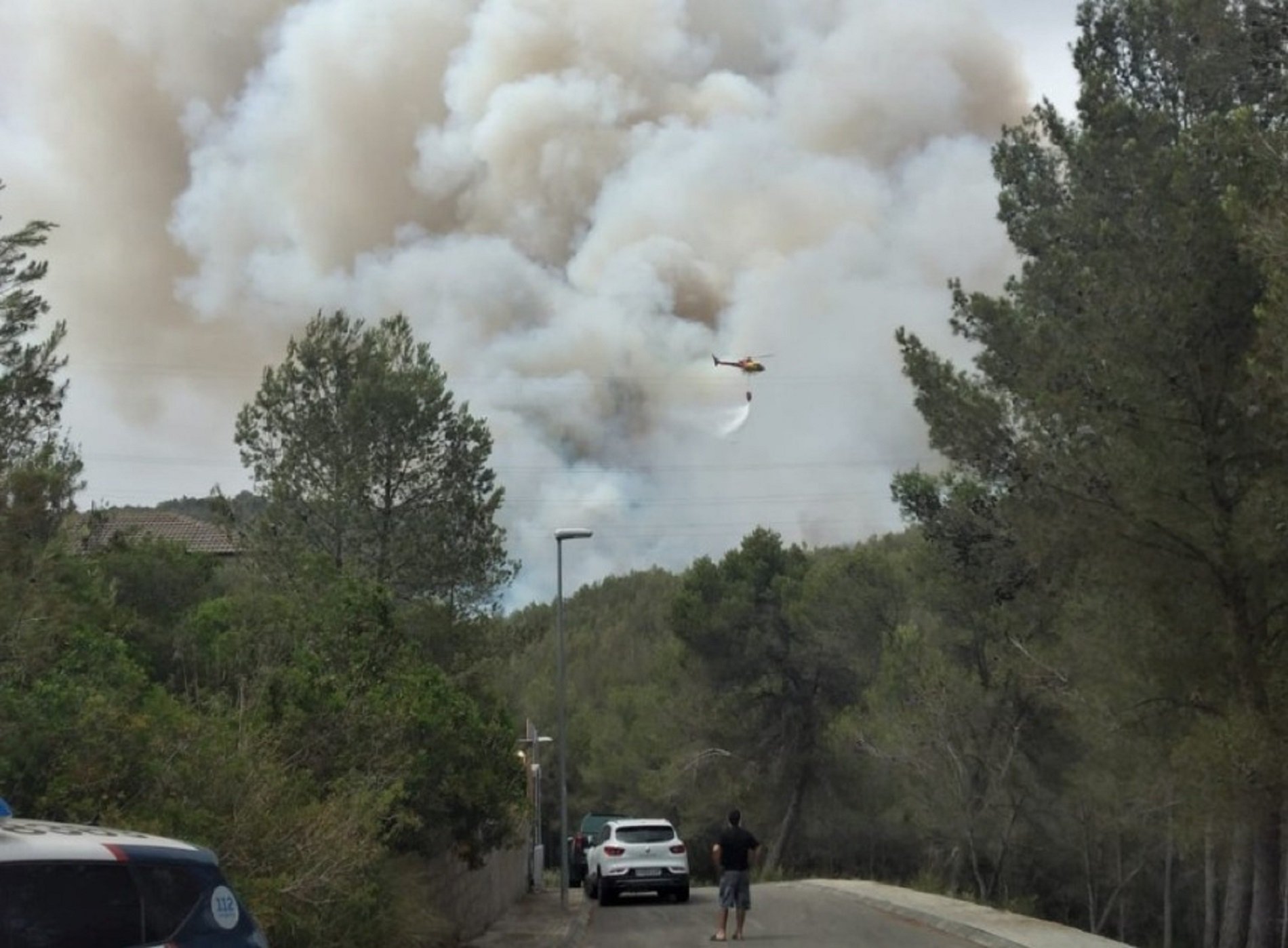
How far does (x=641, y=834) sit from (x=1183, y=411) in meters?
16.8

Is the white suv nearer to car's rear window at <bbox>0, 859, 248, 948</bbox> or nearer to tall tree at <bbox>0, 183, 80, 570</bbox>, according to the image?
tall tree at <bbox>0, 183, 80, 570</bbox>

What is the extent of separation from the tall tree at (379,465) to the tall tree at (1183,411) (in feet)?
46.5

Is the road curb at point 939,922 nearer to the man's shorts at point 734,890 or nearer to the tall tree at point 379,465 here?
the man's shorts at point 734,890

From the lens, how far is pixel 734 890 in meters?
19.6

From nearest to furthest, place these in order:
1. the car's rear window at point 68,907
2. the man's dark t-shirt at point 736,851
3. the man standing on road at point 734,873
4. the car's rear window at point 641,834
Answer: the car's rear window at point 68,907 < the man standing on road at point 734,873 < the man's dark t-shirt at point 736,851 < the car's rear window at point 641,834

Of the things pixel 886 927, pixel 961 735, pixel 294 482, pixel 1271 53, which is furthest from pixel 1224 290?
pixel 961 735

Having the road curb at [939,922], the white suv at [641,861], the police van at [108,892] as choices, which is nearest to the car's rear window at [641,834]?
the white suv at [641,861]

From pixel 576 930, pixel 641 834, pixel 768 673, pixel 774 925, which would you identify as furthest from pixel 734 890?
pixel 768 673

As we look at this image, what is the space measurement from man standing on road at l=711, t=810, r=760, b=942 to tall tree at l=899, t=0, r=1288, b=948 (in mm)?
5784

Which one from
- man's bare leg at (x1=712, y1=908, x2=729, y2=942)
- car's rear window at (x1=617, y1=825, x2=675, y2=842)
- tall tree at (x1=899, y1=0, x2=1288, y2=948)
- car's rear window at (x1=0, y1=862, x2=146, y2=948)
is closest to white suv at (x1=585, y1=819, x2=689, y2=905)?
car's rear window at (x1=617, y1=825, x2=675, y2=842)

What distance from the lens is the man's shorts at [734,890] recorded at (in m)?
19.6

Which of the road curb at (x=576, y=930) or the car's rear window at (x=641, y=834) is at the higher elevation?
the car's rear window at (x=641, y=834)

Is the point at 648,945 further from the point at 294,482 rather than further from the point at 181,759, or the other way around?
the point at 294,482

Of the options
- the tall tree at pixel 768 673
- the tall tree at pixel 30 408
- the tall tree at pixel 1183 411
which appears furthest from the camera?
the tall tree at pixel 768 673
